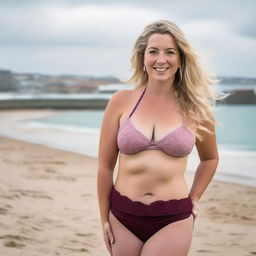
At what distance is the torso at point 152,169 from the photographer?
2.44 metres

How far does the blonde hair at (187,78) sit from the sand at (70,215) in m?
2.14

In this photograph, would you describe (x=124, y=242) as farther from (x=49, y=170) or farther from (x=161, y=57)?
(x=49, y=170)

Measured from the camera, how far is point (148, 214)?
2420 mm

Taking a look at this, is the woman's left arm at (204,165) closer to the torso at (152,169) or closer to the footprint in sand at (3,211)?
the torso at (152,169)

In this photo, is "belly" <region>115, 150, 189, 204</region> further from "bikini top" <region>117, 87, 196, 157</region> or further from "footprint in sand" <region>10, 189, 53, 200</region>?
"footprint in sand" <region>10, 189, 53, 200</region>

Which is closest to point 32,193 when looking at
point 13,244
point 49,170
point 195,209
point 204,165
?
point 49,170

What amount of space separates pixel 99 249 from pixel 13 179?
367 cm

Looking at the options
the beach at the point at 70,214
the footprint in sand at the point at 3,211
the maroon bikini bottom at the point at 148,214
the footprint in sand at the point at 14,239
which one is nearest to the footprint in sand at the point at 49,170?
the beach at the point at 70,214

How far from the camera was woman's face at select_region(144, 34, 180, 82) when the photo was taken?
2484 millimetres

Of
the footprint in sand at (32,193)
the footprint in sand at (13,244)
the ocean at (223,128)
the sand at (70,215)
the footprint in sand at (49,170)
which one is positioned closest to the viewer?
the footprint in sand at (13,244)

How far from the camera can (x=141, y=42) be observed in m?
2.57

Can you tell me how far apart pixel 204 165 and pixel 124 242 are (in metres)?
0.60

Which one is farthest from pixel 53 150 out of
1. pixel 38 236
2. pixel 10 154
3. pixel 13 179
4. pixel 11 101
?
pixel 11 101

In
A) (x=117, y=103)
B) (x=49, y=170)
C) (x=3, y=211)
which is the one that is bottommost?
(x=49, y=170)
